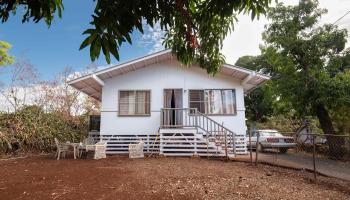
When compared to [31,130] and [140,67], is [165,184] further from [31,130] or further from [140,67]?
[31,130]

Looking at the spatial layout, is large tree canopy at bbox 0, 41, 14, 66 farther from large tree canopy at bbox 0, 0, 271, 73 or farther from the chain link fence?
the chain link fence

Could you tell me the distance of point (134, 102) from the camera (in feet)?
41.7

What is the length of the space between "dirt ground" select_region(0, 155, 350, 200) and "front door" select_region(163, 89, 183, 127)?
14.3ft

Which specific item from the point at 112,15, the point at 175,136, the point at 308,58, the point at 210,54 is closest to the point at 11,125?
the point at 175,136

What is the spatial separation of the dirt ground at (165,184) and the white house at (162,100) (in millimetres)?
4273

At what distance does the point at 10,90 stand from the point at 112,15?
1665 cm

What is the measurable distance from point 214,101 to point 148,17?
1053cm

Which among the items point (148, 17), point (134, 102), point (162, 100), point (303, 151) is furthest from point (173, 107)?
point (148, 17)

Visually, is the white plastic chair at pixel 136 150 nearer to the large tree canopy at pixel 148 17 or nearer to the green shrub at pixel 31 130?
the green shrub at pixel 31 130

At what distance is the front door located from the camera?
12.2 m

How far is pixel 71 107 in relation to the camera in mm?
22484

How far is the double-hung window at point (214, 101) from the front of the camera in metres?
12.5

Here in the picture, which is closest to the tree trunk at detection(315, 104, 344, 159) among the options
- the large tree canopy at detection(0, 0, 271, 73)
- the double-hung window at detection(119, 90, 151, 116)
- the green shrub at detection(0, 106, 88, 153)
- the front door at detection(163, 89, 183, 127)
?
the front door at detection(163, 89, 183, 127)

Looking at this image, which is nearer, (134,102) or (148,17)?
(148,17)
